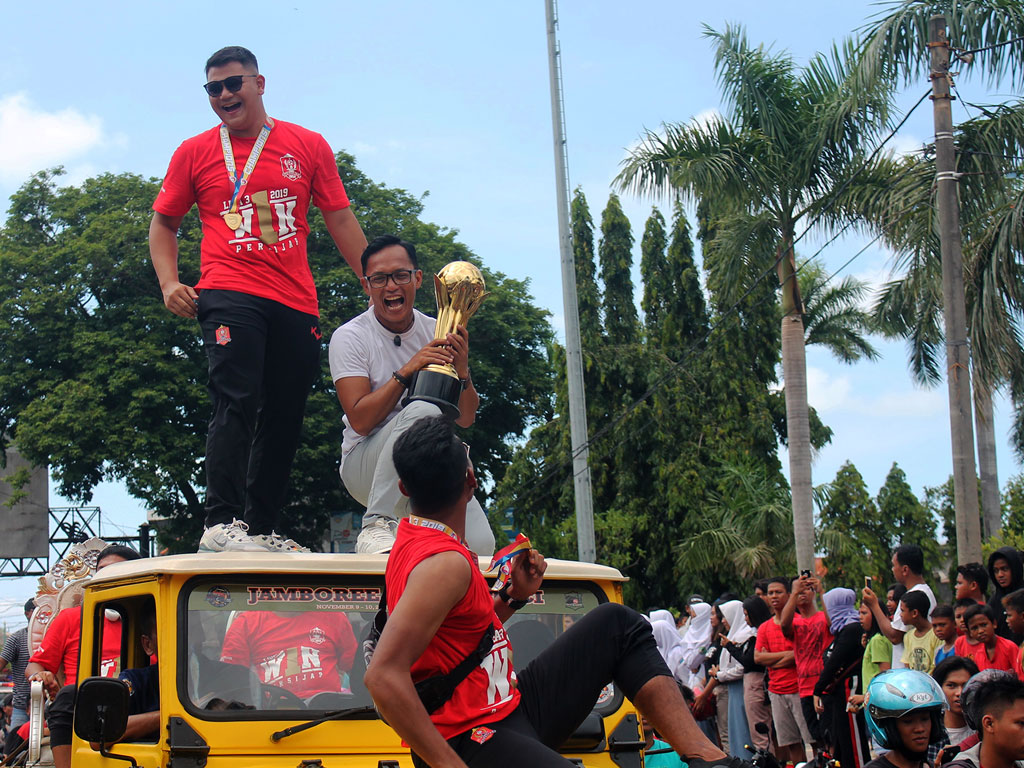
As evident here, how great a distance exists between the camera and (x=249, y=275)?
590 centimetres

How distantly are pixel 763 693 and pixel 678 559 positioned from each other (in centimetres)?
1490

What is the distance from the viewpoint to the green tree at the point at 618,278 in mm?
30875

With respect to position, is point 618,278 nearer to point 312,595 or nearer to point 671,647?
point 671,647

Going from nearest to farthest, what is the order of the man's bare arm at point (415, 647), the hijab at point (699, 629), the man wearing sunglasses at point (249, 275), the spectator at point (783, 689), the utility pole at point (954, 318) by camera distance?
1. the man's bare arm at point (415, 647)
2. the man wearing sunglasses at point (249, 275)
3. the spectator at point (783, 689)
4. the utility pole at point (954, 318)
5. the hijab at point (699, 629)

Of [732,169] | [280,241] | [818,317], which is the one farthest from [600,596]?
[818,317]

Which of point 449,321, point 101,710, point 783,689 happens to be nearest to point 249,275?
point 449,321

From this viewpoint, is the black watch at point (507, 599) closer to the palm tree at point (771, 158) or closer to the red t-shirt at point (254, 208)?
the red t-shirt at point (254, 208)

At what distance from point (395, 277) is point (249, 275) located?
656 mm

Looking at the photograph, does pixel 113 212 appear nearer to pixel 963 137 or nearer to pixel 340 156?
pixel 340 156

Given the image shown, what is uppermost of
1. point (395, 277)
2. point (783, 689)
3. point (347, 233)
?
point (347, 233)

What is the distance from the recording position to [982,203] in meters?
15.1

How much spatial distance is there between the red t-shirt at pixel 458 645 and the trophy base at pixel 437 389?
1967 millimetres

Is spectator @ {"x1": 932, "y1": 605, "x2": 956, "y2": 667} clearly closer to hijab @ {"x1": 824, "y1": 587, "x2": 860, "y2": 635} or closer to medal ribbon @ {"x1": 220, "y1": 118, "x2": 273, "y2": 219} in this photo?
hijab @ {"x1": 824, "y1": 587, "x2": 860, "y2": 635}

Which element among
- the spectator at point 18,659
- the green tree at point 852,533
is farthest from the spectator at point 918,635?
the green tree at point 852,533
